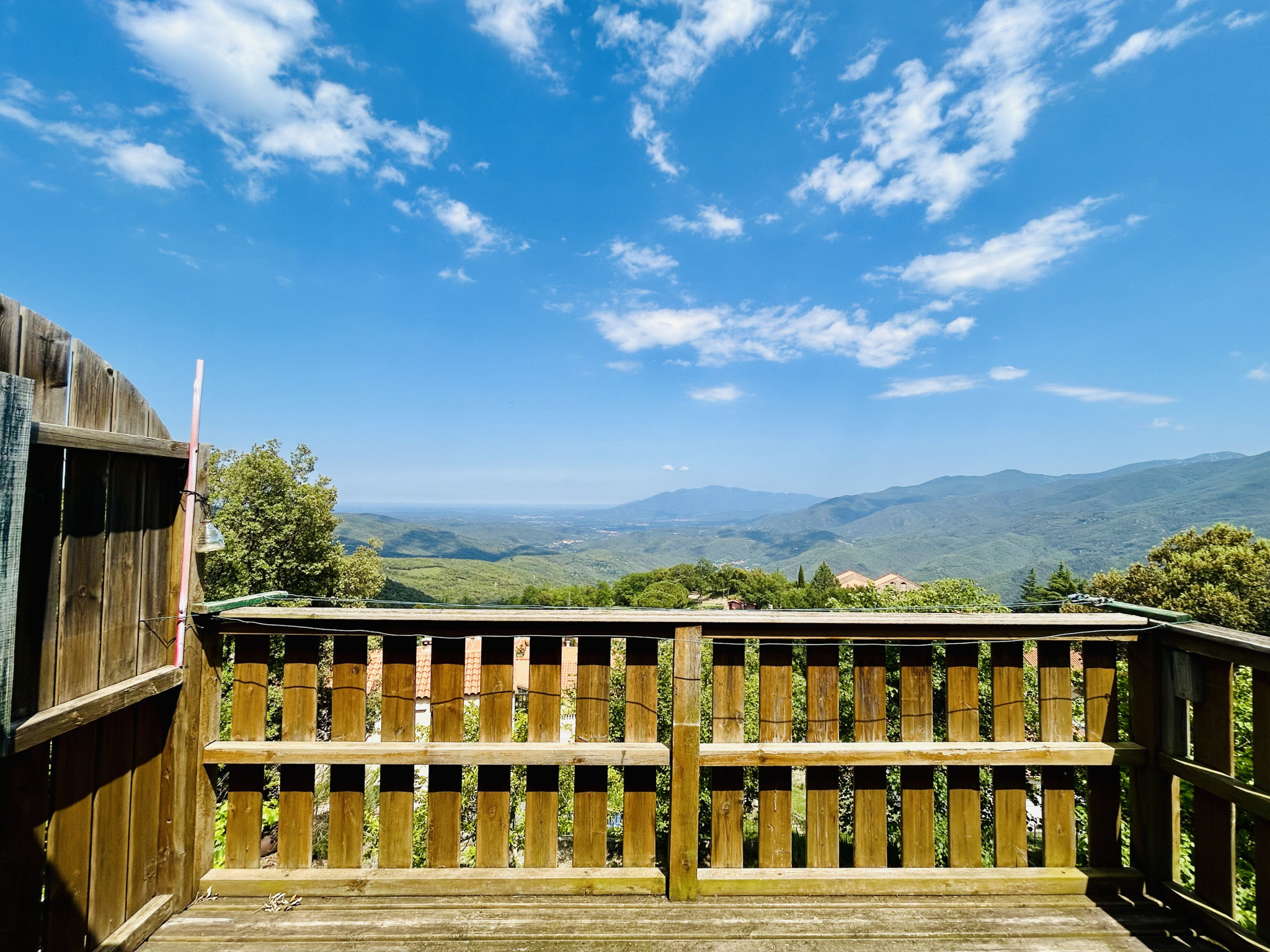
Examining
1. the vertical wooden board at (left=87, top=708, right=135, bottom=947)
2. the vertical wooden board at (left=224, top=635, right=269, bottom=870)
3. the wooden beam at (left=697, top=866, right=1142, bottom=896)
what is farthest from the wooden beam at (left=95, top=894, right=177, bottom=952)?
the wooden beam at (left=697, top=866, right=1142, bottom=896)

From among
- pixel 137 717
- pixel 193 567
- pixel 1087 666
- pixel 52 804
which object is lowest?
pixel 52 804

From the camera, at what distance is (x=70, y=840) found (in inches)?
73.9

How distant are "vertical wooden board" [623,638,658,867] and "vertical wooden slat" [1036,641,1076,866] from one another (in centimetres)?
173

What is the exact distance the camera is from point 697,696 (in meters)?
2.33

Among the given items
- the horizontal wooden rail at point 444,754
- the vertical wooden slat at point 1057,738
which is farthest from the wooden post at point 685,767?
the vertical wooden slat at point 1057,738

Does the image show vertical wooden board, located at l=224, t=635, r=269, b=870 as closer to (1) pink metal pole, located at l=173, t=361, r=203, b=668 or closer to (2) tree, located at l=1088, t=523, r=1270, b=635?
(1) pink metal pole, located at l=173, t=361, r=203, b=668

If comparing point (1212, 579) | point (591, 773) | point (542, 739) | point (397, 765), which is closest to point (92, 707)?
point (397, 765)

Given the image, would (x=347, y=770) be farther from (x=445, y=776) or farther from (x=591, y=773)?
(x=591, y=773)

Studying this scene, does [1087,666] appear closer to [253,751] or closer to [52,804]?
[253,751]

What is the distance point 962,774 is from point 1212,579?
33.5m

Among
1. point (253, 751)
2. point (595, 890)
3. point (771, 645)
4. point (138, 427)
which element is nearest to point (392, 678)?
point (253, 751)

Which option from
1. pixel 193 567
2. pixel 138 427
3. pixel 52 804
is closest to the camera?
pixel 52 804

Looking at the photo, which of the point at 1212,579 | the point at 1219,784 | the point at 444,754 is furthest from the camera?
the point at 1212,579

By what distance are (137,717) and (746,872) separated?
8.47ft
